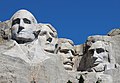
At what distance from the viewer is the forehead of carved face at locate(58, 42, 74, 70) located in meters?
23.3

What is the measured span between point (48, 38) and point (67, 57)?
1.15m

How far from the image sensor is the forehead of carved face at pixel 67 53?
76.6 feet

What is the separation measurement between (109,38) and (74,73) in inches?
124

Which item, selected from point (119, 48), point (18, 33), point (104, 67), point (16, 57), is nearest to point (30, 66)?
point (16, 57)

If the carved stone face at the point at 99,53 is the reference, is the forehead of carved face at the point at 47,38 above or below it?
above

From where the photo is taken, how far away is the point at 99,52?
2316 centimetres

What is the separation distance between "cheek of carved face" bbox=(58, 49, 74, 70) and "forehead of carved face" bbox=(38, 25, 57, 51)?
0.61 meters

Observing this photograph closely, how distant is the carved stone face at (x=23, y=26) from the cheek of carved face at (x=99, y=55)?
9.20 feet

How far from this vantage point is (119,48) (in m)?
23.9

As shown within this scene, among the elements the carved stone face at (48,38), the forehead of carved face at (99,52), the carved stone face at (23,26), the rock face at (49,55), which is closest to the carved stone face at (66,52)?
the rock face at (49,55)

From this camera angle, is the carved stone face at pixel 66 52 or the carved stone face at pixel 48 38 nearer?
the carved stone face at pixel 48 38

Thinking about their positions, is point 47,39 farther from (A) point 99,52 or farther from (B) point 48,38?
(A) point 99,52

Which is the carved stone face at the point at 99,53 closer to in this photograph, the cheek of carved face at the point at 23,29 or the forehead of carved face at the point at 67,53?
the forehead of carved face at the point at 67,53

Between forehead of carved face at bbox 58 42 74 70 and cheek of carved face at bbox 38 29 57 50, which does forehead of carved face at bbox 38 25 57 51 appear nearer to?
cheek of carved face at bbox 38 29 57 50
